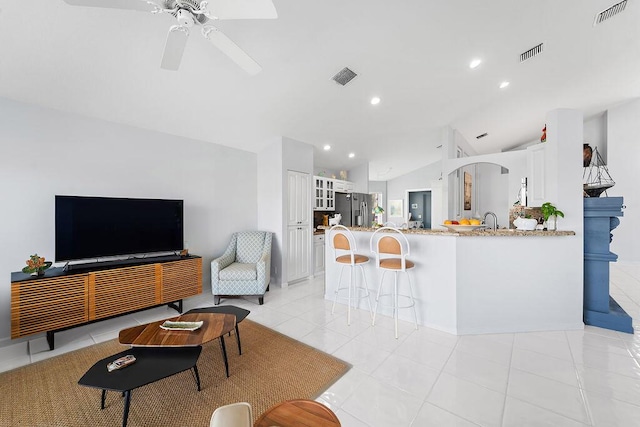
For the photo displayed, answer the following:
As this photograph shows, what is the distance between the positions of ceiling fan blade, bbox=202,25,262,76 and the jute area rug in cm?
251

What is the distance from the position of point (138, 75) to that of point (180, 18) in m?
1.49

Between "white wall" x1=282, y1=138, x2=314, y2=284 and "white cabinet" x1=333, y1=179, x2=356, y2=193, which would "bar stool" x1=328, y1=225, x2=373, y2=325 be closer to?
"white wall" x1=282, y1=138, x2=314, y2=284

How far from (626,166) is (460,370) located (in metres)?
7.32

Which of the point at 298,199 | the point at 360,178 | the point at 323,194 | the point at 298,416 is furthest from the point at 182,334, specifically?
the point at 360,178

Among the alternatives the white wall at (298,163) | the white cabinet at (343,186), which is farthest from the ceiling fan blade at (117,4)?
the white cabinet at (343,186)

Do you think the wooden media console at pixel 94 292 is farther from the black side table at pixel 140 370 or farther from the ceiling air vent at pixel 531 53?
the ceiling air vent at pixel 531 53

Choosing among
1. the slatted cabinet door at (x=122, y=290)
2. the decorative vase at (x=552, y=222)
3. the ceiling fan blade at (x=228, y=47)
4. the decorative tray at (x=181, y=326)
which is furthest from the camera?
the decorative vase at (x=552, y=222)

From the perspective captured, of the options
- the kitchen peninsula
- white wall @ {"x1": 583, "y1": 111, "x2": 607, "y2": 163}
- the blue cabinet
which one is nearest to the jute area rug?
the kitchen peninsula

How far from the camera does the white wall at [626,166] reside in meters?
5.73

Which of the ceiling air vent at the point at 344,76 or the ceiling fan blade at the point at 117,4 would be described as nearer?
the ceiling fan blade at the point at 117,4

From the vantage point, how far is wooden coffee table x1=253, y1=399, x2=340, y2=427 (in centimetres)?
95

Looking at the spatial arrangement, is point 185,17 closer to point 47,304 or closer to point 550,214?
point 47,304

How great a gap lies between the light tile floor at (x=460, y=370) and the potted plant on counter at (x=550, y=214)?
1.16 metres

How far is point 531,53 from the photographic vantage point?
340 cm
